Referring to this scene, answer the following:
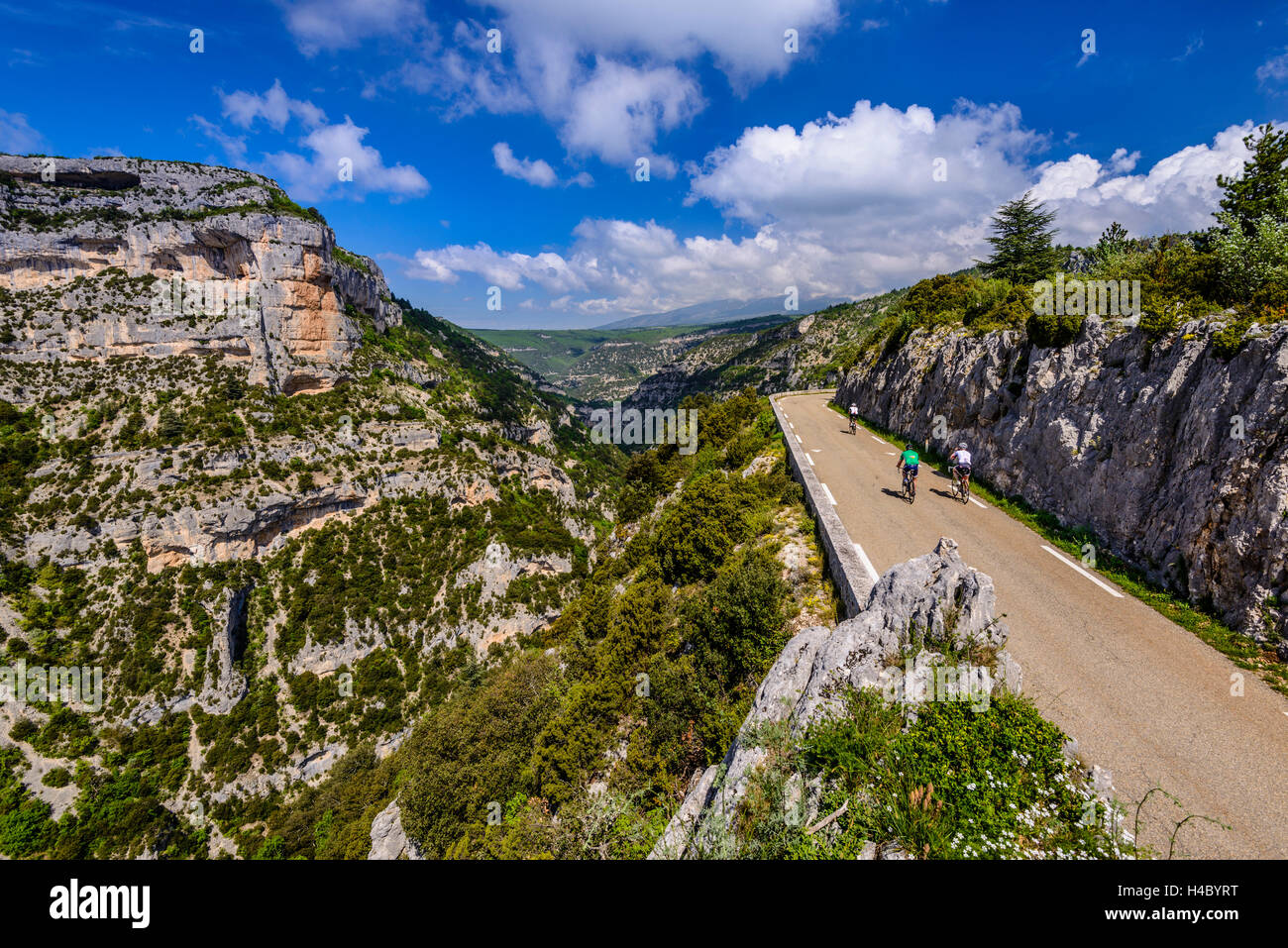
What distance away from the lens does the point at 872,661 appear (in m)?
6.42

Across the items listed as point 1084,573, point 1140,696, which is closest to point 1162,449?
point 1084,573

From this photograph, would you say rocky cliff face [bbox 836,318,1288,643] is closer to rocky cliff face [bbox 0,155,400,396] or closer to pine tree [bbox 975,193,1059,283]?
pine tree [bbox 975,193,1059,283]

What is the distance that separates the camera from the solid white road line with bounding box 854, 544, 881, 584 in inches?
363

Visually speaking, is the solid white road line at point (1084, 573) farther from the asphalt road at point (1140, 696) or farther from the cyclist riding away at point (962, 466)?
the cyclist riding away at point (962, 466)

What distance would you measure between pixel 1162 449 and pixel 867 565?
22.9 feet

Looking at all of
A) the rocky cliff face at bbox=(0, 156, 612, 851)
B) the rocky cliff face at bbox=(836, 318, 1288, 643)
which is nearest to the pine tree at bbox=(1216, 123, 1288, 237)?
the rocky cliff face at bbox=(836, 318, 1288, 643)

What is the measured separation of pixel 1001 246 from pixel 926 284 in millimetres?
4526

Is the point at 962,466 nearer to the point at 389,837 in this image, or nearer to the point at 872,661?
the point at 872,661

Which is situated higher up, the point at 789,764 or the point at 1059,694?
the point at 1059,694

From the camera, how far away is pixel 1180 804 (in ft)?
15.6

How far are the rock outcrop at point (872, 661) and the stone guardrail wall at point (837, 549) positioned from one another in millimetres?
1099
